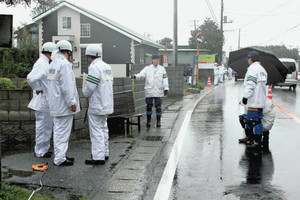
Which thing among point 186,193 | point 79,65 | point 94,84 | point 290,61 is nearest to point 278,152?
point 186,193

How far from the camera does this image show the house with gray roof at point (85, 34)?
29.0 meters

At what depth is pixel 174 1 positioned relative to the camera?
776 inches

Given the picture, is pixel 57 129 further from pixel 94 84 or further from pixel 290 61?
pixel 290 61

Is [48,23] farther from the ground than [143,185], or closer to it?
farther from the ground

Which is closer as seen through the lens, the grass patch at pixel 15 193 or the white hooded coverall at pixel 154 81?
the grass patch at pixel 15 193

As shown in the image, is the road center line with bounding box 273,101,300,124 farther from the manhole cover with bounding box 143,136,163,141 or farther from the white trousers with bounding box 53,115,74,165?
the white trousers with bounding box 53,115,74,165

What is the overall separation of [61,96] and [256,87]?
3.62 metres

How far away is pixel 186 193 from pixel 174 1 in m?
16.4

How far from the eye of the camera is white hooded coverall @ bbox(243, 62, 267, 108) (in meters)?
6.86

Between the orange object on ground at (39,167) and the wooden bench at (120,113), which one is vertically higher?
the wooden bench at (120,113)

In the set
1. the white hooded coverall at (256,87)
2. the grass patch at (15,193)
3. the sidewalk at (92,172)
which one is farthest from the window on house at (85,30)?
the grass patch at (15,193)

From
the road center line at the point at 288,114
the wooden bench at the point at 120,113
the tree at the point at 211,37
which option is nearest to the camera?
the wooden bench at the point at 120,113

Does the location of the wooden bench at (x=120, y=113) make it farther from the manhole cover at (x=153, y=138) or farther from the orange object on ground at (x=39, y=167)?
the orange object on ground at (x=39, y=167)

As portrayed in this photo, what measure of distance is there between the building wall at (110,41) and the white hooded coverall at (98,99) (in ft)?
76.1
